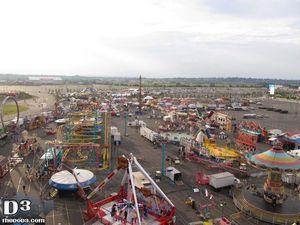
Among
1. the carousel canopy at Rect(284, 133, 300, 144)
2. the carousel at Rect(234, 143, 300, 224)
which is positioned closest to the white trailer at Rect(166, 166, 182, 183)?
the carousel at Rect(234, 143, 300, 224)

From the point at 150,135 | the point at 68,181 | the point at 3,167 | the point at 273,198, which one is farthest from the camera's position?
the point at 150,135

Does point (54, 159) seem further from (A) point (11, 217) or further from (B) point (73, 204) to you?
(A) point (11, 217)

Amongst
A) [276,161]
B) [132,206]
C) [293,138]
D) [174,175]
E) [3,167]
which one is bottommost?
[174,175]

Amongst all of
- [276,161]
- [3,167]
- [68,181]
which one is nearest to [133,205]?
[68,181]

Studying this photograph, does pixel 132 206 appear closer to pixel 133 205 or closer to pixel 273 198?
pixel 133 205

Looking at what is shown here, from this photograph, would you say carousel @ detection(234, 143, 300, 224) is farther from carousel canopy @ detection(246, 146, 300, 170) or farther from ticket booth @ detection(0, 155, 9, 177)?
ticket booth @ detection(0, 155, 9, 177)

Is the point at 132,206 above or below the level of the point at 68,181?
below

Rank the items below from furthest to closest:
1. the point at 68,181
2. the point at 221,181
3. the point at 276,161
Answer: the point at 221,181 → the point at 68,181 → the point at 276,161

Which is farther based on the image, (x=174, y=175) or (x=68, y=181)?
(x=174, y=175)
